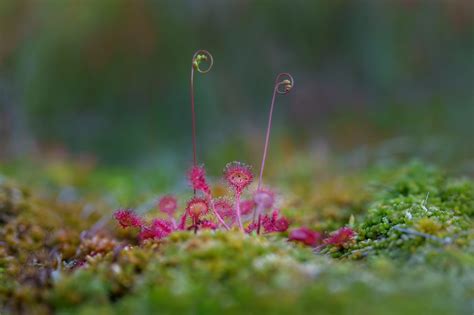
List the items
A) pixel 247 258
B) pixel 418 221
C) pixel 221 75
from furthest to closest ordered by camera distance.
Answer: pixel 221 75 < pixel 418 221 < pixel 247 258

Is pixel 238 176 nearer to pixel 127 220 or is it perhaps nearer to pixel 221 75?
pixel 127 220

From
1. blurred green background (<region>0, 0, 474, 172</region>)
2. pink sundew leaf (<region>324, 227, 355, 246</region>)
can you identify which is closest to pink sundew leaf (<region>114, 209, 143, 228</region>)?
pink sundew leaf (<region>324, 227, 355, 246</region>)

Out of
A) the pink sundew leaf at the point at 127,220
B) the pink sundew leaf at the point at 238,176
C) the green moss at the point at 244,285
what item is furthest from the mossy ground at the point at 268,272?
the pink sundew leaf at the point at 238,176

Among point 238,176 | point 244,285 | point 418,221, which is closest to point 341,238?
point 418,221

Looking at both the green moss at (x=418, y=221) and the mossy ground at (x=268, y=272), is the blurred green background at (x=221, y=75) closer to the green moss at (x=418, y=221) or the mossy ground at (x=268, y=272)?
the green moss at (x=418, y=221)

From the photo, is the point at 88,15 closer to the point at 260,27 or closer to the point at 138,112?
the point at 138,112
